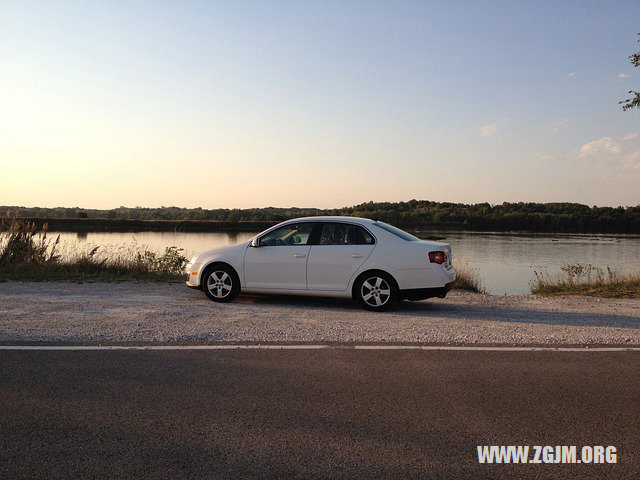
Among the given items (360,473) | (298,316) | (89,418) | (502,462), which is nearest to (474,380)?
(502,462)

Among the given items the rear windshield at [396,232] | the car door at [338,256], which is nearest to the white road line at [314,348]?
the car door at [338,256]

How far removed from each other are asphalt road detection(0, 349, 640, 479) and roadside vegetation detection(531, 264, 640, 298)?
8.25m

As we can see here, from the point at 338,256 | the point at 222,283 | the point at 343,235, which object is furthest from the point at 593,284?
the point at 222,283

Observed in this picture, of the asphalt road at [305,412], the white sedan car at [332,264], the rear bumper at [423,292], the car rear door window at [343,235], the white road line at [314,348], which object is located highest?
the car rear door window at [343,235]

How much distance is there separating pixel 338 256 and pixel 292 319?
192 cm

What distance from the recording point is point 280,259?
11094mm

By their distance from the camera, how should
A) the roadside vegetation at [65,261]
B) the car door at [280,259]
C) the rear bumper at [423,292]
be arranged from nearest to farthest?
the rear bumper at [423,292], the car door at [280,259], the roadside vegetation at [65,261]

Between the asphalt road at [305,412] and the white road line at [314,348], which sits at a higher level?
the white road line at [314,348]

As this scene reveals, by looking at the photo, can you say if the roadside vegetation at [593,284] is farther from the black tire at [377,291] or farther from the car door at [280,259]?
the car door at [280,259]

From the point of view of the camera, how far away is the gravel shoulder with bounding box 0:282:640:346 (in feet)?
25.6

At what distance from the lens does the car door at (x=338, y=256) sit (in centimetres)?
1076

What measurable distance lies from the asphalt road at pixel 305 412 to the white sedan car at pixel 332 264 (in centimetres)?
361

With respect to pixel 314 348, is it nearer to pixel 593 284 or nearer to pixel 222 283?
pixel 222 283

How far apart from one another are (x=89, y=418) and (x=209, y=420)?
0.93 m
